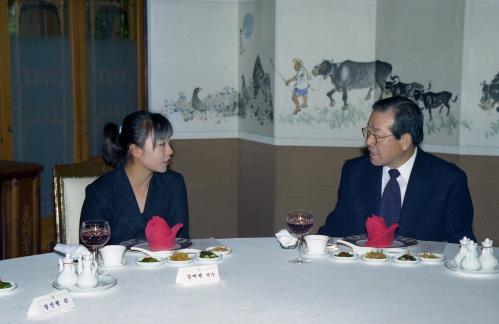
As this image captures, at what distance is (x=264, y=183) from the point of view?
6035 mm

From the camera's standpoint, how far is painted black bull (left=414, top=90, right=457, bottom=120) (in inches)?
210

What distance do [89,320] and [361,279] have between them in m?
0.88

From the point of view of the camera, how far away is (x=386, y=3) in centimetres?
556

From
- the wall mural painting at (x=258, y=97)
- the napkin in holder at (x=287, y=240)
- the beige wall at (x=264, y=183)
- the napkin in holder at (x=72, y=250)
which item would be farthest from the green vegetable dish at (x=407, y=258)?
the wall mural painting at (x=258, y=97)

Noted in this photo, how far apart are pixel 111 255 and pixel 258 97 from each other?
373 centimetres

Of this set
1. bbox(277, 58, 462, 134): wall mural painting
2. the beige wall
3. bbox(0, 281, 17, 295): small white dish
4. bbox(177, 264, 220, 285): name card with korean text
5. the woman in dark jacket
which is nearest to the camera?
bbox(0, 281, 17, 295): small white dish

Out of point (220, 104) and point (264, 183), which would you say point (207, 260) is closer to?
point (264, 183)

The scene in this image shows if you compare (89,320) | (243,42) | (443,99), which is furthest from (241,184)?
(89,320)

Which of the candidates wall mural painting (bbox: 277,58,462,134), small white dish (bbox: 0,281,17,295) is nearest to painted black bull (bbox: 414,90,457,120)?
wall mural painting (bbox: 277,58,462,134)

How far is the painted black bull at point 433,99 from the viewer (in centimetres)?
534

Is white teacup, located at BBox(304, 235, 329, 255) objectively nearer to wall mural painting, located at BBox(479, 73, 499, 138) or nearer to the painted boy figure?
wall mural painting, located at BBox(479, 73, 499, 138)

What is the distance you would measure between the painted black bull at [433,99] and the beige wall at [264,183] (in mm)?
357

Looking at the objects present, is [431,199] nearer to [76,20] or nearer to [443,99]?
[443,99]

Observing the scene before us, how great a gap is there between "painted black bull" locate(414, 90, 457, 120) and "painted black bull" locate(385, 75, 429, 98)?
0.03m
